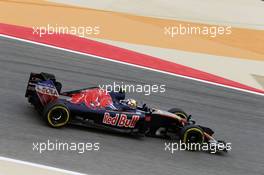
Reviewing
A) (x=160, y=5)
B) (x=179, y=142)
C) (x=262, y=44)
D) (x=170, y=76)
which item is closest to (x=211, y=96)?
(x=170, y=76)

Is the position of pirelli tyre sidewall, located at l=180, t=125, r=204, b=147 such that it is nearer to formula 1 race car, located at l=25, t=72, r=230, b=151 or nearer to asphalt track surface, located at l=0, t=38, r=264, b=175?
formula 1 race car, located at l=25, t=72, r=230, b=151

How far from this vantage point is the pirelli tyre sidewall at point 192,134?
419 inches

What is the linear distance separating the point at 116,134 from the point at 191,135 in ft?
4.93

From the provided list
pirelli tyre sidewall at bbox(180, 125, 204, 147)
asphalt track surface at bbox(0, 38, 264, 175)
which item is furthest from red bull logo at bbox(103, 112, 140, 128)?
pirelli tyre sidewall at bbox(180, 125, 204, 147)

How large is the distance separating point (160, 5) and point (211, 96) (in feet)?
41.2

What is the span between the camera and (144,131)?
1066 centimetres

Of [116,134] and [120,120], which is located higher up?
[120,120]

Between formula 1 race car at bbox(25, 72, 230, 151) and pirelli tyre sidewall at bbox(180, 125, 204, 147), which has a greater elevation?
formula 1 race car at bbox(25, 72, 230, 151)

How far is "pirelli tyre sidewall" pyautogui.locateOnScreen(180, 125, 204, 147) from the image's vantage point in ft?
34.9

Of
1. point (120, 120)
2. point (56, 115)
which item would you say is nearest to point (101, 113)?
point (120, 120)

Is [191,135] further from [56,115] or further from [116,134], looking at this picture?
[56,115]

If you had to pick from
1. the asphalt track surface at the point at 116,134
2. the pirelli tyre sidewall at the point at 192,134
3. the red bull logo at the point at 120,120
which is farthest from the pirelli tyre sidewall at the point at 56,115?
the pirelli tyre sidewall at the point at 192,134

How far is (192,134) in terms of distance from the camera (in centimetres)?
1067

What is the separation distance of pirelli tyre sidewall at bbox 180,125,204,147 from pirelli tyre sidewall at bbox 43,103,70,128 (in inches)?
91.4
